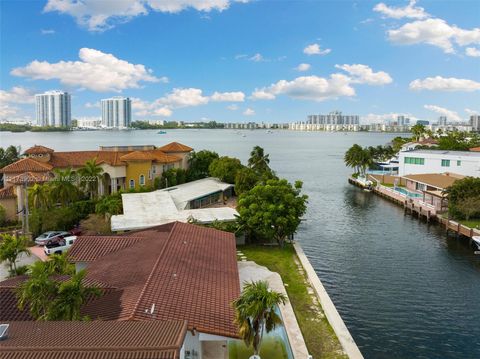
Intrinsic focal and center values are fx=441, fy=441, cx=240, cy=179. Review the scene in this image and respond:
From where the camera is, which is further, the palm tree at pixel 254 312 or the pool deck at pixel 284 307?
the pool deck at pixel 284 307

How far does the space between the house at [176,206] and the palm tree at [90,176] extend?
4.16 m

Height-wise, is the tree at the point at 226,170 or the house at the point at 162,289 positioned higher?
Result: the tree at the point at 226,170

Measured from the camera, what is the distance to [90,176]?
1785 inches

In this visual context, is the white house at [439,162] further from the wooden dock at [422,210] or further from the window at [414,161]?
the wooden dock at [422,210]

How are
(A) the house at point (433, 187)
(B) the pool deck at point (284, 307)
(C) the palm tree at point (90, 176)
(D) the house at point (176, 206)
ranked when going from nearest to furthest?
(B) the pool deck at point (284, 307) → (D) the house at point (176, 206) → (C) the palm tree at point (90, 176) → (A) the house at point (433, 187)

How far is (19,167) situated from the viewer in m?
42.5

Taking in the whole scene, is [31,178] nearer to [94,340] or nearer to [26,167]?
[26,167]

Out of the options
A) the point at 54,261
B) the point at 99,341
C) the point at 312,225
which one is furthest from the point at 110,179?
the point at 99,341

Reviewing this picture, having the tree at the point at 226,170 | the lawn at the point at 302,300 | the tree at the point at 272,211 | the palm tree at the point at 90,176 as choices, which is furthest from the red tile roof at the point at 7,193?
the tree at the point at 226,170

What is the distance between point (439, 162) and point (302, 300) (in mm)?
51724

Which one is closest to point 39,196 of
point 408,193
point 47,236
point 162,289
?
point 47,236

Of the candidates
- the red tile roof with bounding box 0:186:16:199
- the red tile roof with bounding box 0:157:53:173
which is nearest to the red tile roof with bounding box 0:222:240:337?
the red tile roof with bounding box 0:186:16:199

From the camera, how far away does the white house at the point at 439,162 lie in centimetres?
6362

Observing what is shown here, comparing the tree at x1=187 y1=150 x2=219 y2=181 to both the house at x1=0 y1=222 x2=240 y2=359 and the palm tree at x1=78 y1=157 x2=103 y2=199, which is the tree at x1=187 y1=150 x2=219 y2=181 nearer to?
the palm tree at x1=78 y1=157 x2=103 y2=199
